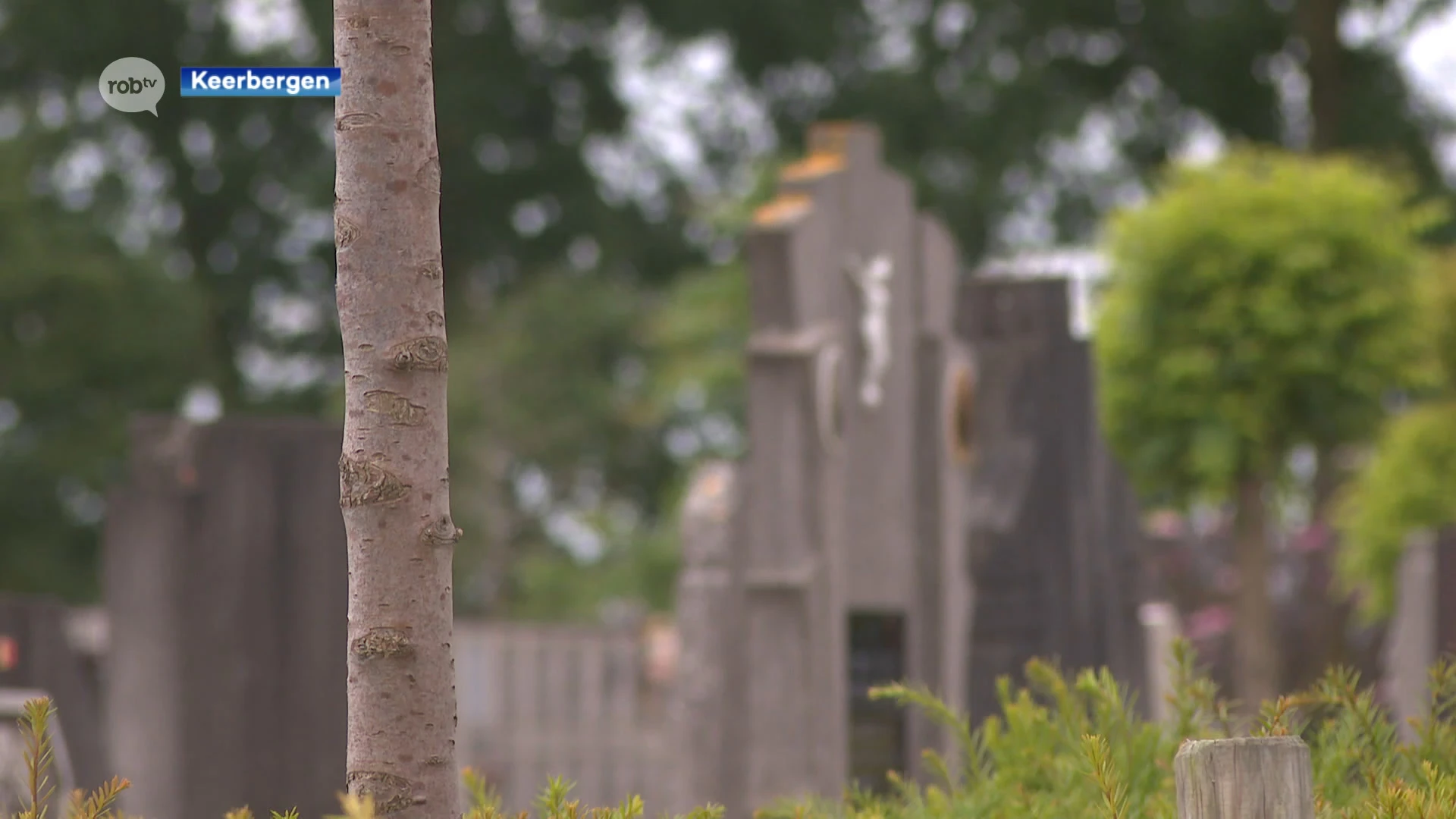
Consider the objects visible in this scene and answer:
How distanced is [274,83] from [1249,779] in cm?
173

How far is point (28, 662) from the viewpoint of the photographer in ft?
21.2

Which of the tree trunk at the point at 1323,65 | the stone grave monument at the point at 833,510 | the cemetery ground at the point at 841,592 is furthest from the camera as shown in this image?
the tree trunk at the point at 1323,65

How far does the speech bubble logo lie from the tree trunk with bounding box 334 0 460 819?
15.6 inches

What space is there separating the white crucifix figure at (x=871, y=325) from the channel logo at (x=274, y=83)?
4.13 m

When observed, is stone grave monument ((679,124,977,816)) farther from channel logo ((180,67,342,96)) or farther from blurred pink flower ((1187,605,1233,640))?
blurred pink flower ((1187,605,1233,640))

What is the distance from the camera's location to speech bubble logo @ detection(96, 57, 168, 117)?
10.1 ft

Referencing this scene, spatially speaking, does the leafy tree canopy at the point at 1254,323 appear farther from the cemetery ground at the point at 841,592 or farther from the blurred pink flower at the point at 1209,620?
the blurred pink flower at the point at 1209,620

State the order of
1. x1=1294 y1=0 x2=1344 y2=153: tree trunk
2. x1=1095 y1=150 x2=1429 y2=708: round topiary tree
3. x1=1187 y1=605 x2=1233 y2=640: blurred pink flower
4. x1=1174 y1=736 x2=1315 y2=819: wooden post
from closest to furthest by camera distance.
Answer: x1=1174 y1=736 x2=1315 y2=819: wooden post < x1=1095 y1=150 x2=1429 y2=708: round topiary tree < x1=1187 y1=605 x2=1233 y2=640: blurred pink flower < x1=1294 y1=0 x2=1344 y2=153: tree trunk

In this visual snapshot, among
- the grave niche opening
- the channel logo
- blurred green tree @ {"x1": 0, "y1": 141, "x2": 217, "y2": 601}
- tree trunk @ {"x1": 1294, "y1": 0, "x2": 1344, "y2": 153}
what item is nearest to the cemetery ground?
the grave niche opening

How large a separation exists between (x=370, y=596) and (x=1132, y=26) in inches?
658

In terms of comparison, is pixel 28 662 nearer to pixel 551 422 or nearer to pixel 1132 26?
pixel 551 422

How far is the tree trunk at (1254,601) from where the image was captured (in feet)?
35.9

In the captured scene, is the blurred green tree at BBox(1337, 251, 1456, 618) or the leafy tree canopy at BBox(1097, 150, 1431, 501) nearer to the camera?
the leafy tree canopy at BBox(1097, 150, 1431, 501)

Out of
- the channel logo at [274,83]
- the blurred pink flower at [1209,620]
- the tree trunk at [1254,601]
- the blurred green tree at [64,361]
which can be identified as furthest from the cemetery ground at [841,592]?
the blurred green tree at [64,361]
